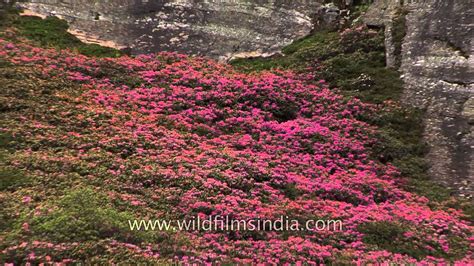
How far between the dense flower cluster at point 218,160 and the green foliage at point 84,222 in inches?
6.7

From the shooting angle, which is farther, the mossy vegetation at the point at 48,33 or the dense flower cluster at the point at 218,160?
the mossy vegetation at the point at 48,33

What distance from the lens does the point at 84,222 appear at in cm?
1104

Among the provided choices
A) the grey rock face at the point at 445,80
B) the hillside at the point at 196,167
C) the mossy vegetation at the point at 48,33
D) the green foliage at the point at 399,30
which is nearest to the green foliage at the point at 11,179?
the hillside at the point at 196,167

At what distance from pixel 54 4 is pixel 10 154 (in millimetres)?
19945

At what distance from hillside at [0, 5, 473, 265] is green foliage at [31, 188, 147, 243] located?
0.04 metres

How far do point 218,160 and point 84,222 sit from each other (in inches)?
285

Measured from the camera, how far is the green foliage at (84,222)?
1049cm

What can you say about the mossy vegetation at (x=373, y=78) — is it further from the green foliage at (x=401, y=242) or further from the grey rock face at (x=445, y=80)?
the green foliage at (x=401, y=242)

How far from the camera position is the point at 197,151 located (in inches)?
709

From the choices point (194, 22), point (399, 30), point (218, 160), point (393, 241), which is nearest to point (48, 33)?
point (194, 22)

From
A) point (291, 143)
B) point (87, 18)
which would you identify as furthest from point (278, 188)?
point (87, 18)

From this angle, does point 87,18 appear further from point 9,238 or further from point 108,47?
point 9,238

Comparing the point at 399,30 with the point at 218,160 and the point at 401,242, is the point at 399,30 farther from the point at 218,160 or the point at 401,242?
the point at 401,242

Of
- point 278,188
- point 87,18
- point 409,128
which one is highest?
point 87,18
